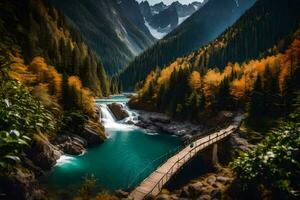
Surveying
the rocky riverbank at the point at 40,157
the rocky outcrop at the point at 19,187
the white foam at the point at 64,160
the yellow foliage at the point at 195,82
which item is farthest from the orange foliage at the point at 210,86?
the rocky outcrop at the point at 19,187

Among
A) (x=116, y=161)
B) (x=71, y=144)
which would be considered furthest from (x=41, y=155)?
(x=116, y=161)

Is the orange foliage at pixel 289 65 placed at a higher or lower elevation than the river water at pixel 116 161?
higher

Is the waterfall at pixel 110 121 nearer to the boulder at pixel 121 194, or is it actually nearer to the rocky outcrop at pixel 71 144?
the rocky outcrop at pixel 71 144

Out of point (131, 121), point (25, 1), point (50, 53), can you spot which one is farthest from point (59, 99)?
point (25, 1)

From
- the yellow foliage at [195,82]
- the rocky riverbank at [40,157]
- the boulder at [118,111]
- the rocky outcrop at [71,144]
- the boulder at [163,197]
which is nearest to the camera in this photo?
the boulder at [163,197]

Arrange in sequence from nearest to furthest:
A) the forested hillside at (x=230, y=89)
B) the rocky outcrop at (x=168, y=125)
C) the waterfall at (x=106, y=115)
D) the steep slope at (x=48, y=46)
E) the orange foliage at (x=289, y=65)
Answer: the orange foliage at (x=289, y=65) → the forested hillside at (x=230, y=89) → the rocky outcrop at (x=168, y=125) → the waterfall at (x=106, y=115) → the steep slope at (x=48, y=46)

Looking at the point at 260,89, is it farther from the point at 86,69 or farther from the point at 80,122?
the point at 86,69

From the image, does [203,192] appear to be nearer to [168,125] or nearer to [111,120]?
[168,125]

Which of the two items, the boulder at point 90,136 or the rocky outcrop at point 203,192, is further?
the boulder at point 90,136

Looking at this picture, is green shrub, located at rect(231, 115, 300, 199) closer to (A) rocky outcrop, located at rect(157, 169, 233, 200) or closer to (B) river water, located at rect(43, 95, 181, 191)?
(A) rocky outcrop, located at rect(157, 169, 233, 200)

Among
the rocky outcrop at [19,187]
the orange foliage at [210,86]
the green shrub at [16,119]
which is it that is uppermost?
the orange foliage at [210,86]
